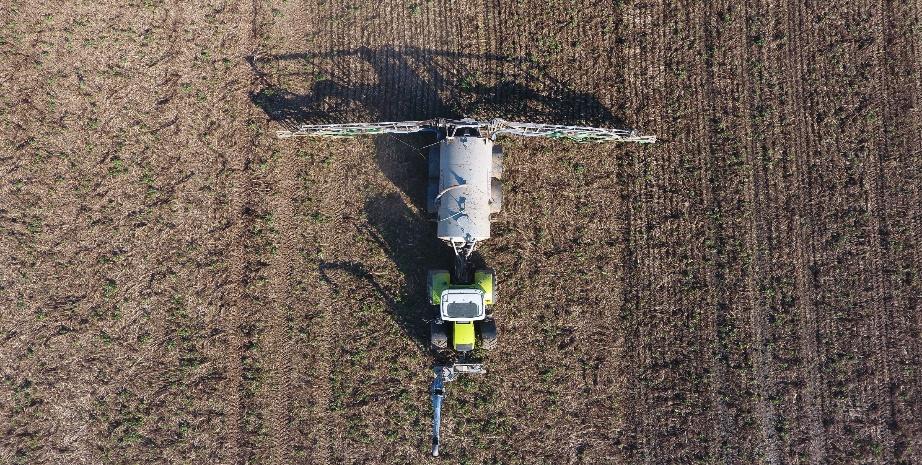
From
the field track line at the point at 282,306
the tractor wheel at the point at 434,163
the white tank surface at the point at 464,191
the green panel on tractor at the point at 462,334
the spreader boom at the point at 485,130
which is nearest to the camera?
the white tank surface at the point at 464,191

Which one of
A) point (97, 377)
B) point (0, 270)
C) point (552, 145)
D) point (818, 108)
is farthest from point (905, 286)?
point (0, 270)

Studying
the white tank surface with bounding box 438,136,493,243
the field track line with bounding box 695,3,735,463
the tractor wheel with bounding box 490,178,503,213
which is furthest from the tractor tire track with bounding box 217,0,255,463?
the field track line with bounding box 695,3,735,463

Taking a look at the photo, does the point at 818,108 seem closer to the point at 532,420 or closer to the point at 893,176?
the point at 893,176

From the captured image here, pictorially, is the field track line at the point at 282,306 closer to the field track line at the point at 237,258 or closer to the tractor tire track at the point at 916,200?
the field track line at the point at 237,258

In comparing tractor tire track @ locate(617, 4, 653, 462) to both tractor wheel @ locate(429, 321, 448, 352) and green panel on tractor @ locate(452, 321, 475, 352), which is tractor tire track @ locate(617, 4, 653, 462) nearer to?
green panel on tractor @ locate(452, 321, 475, 352)

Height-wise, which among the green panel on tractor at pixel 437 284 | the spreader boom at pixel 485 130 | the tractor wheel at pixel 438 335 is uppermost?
the spreader boom at pixel 485 130

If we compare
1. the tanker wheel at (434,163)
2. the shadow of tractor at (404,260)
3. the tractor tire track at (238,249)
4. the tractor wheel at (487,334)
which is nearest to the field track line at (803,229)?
the tractor wheel at (487,334)
